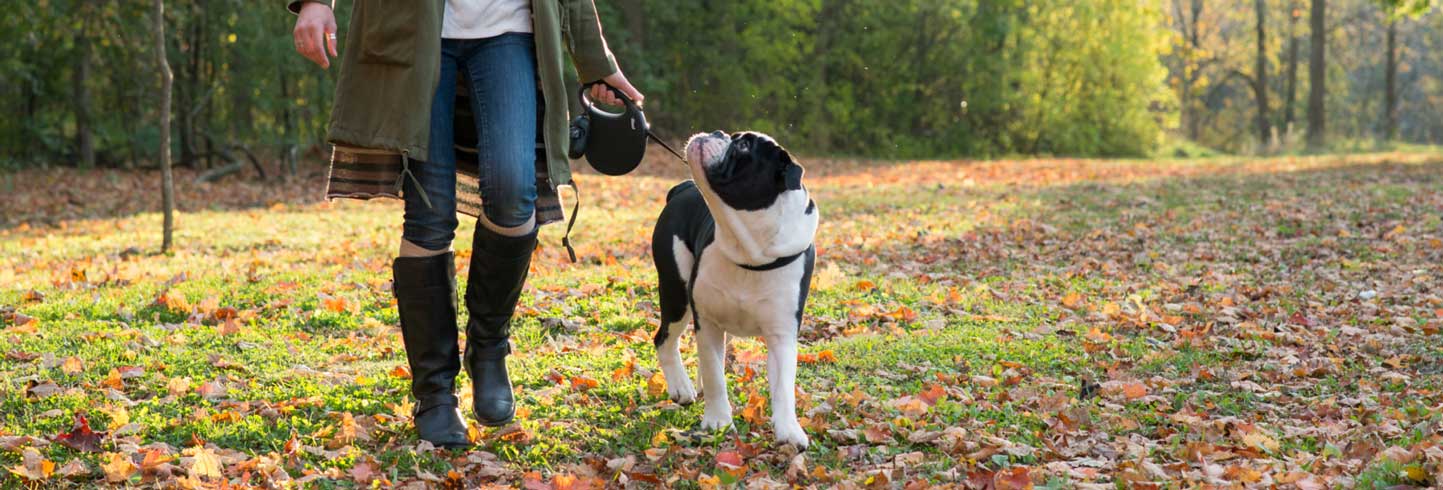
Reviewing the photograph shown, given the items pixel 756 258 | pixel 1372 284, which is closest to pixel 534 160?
pixel 756 258

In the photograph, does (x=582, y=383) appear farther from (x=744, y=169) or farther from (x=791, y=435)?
(x=744, y=169)

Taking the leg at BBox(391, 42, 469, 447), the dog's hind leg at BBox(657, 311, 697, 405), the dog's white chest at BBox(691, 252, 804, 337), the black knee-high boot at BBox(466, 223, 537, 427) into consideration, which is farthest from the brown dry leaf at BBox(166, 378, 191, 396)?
the dog's white chest at BBox(691, 252, 804, 337)

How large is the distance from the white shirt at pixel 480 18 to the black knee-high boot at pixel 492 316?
1.86 feet

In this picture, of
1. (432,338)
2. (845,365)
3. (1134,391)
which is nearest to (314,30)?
(432,338)

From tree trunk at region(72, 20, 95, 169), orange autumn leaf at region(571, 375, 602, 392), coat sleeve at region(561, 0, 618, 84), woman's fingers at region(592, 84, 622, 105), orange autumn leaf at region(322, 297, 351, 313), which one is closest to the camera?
coat sleeve at region(561, 0, 618, 84)

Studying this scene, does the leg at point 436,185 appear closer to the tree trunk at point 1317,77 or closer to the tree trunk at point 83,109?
the tree trunk at point 83,109

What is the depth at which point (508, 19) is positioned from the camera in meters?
Result: 3.43

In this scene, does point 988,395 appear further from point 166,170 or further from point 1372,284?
point 166,170

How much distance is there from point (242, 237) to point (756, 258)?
23.7 ft

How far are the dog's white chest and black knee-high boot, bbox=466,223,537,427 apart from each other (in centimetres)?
53

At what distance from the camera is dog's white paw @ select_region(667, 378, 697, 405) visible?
4.16 metres

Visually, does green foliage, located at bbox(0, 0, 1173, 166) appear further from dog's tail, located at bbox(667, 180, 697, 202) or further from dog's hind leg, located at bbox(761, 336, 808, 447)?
dog's hind leg, located at bbox(761, 336, 808, 447)

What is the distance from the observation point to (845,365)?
4.87 metres

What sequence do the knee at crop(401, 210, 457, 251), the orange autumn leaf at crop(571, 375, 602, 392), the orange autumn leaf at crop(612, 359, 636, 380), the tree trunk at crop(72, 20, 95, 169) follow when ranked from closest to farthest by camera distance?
1. the knee at crop(401, 210, 457, 251)
2. the orange autumn leaf at crop(571, 375, 602, 392)
3. the orange autumn leaf at crop(612, 359, 636, 380)
4. the tree trunk at crop(72, 20, 95, 169)
